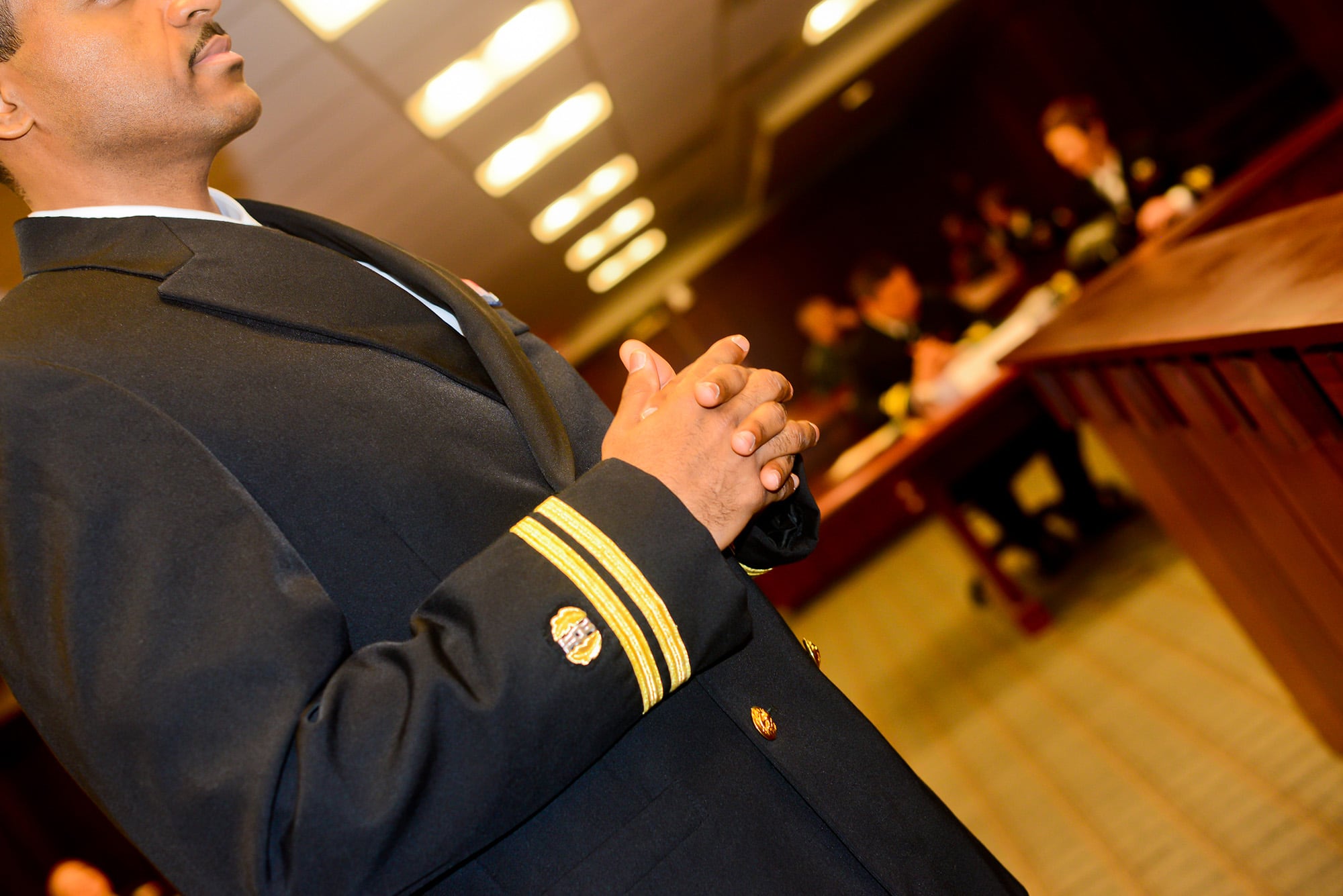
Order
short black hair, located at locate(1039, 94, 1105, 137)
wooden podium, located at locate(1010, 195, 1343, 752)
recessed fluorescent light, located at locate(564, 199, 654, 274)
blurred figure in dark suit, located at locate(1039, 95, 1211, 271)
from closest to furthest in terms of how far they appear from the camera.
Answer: wooden podium, located at locate(1010, 195, 1343, 752) < blurred figure in dark suit, located at locate(1039, 95, 1211, 271) < short black hair, located at locate(1039, 94, 1105, 137) < recessed fluorescent light, located at locate(564, 199, 654, 274)

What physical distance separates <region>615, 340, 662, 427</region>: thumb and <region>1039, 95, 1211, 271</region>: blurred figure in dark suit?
3.93m

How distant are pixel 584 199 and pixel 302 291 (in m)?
6.40

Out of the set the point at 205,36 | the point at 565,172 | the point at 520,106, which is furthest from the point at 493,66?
the point at 205,36

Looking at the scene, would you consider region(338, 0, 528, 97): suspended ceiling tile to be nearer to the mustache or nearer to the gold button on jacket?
the mustache

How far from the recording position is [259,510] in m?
0.66

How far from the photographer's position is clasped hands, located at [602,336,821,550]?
2.23ft

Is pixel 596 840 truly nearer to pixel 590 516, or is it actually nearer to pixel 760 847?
pixel 760 847

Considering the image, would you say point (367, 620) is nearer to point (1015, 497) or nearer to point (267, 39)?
point (267, 39)

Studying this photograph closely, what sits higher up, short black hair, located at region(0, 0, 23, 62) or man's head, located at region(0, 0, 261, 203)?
short black hair, located at region(0, 0, 23, 62)

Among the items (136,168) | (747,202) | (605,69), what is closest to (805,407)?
(747,202)

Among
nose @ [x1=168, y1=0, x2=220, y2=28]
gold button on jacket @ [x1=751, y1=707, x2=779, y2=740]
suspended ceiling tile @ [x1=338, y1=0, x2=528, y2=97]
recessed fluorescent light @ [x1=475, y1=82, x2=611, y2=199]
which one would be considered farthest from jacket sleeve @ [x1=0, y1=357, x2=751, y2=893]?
recessed fluorescent light @ [x1=475, y1=82, x2=611, y2=199]

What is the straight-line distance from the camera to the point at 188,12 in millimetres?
868

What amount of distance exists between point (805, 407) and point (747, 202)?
2482 mm

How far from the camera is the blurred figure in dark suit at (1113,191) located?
4.15m
